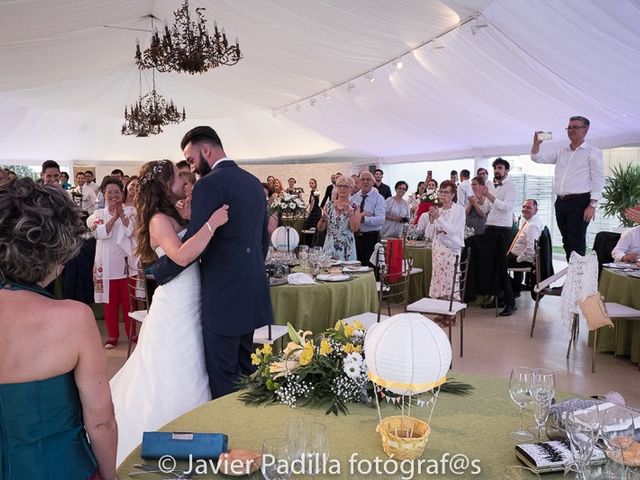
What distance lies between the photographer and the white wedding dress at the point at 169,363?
297 cm

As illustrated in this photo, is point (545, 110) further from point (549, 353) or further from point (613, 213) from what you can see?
point (549, 353)

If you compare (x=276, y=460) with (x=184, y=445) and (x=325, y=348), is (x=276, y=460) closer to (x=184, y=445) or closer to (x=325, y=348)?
(x=184, y=445)

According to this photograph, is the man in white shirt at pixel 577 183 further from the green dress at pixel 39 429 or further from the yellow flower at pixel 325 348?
the green dress at pixel 39 429

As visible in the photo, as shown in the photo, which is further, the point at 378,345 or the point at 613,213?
the point at 613,213

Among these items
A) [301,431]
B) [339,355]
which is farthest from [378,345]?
[339,355]

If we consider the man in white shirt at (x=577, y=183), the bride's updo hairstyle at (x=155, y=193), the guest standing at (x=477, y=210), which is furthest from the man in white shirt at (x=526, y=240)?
the bride's updo hairstyle at (x=155, y=193)

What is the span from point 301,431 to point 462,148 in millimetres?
13443

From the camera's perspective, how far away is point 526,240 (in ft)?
25.3

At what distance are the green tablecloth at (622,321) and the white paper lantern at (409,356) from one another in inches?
169

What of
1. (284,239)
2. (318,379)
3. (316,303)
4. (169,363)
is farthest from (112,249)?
(318,379)

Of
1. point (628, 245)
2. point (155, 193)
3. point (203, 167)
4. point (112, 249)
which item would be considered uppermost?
point (203, 167)

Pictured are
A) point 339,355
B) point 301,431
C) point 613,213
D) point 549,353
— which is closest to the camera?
point 301,431

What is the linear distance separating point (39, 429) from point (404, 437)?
3.16 feet

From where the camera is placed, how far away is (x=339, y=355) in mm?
2021
